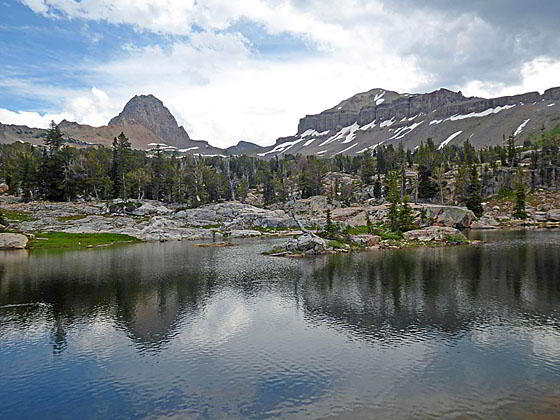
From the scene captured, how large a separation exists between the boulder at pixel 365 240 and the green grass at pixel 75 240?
5221 centimetres

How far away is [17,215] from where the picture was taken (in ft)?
344

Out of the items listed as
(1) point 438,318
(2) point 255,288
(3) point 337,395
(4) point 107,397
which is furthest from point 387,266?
(4) point 107,397

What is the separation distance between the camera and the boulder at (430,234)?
280ft

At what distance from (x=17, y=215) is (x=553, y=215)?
150332 millimetres

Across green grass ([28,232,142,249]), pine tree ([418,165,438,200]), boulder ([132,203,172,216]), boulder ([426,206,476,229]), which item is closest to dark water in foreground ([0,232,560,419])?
green grass ([28,232,142,249])

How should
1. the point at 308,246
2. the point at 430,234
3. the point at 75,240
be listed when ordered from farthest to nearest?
the point at 75,240
the point at 430,234
the point at 308,246

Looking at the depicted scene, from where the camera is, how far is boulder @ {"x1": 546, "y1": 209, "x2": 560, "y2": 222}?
407ft

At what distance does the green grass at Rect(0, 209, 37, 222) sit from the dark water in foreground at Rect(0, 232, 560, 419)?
53.4 meters

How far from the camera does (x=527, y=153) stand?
189375mm

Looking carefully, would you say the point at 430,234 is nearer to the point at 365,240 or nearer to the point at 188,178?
the point at 365,240

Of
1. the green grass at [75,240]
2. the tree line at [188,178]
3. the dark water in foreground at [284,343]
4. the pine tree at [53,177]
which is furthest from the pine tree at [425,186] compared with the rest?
the pine tree at [53,177]

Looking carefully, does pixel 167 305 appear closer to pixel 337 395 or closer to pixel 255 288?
pixel 255 288

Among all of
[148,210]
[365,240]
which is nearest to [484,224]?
[365,240]

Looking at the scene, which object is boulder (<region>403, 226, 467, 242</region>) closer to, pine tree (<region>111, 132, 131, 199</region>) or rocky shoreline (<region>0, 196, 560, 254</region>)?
rocky shoreline (<region>0, 196, 560, 254</region>)
